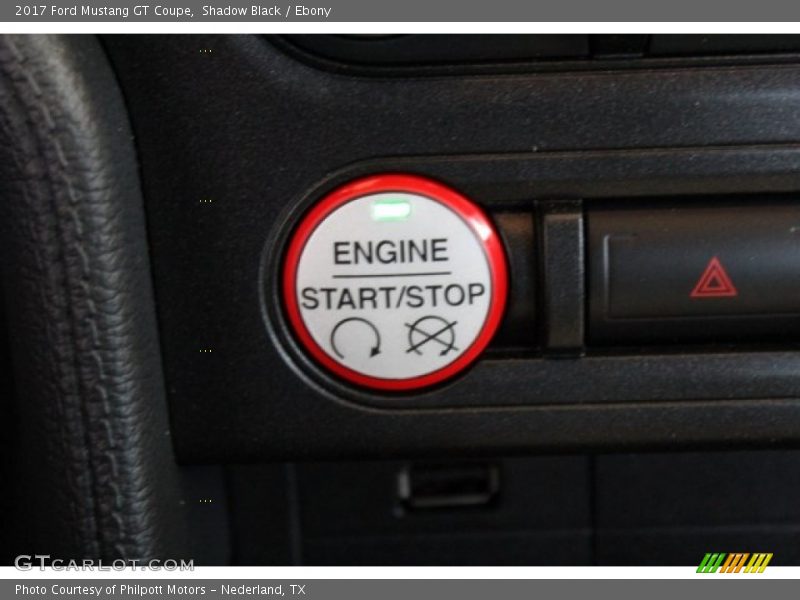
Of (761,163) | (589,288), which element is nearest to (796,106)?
(761,163)

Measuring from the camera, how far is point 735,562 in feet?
1.97

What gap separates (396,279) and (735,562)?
316mm

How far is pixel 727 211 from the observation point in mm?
471

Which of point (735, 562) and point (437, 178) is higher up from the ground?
point (437, 178)

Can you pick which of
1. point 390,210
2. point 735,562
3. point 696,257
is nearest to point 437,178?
point 390,210

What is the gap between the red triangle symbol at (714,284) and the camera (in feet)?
1.54

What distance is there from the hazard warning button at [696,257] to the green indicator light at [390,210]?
0.09 m

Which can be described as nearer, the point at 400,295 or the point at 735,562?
the point at 400,295

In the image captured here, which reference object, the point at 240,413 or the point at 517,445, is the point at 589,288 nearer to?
the point at 517,445

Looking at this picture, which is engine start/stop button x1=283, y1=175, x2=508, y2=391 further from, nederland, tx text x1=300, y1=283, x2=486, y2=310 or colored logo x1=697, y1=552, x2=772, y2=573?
colored logo x1=697, y1=552, x2=772, y2=573

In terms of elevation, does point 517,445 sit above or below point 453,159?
below

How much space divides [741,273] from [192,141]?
29cm

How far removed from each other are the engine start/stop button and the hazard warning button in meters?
0.06

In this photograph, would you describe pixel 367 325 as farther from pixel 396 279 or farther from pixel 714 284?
pixel 714 284
